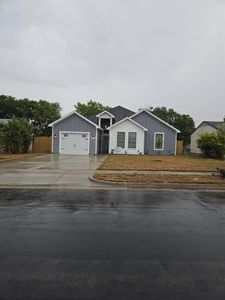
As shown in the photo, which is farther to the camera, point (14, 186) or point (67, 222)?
point (14, 186)

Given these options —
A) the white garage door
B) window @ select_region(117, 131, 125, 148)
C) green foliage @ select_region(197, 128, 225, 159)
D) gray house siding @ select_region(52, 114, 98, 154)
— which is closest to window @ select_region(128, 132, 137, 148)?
window @ select_region(117, 131, 125, 148)

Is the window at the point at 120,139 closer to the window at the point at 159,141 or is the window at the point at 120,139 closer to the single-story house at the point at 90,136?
the single-story house at the point at 90,136

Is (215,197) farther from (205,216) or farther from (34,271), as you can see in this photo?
(34,271)

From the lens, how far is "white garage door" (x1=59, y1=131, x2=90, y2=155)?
4053 cm

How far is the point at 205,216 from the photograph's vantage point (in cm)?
880

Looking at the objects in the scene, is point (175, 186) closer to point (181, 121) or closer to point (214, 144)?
point (214, 144)

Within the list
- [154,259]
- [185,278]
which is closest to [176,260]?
[154,259]

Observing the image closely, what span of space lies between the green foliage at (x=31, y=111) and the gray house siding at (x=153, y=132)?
26524 millimetres

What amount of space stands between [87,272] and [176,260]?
142 centimetres

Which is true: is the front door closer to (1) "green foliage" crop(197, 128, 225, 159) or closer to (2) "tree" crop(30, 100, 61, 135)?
(1) "green foliage" crop(197, 128, 225, 159)

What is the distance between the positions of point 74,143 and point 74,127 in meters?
1.79

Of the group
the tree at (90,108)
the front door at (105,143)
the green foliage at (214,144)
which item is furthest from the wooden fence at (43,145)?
Answer: the tree at (90,108)

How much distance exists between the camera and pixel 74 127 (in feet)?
134

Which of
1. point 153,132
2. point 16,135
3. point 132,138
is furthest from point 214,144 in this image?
point 16,135
